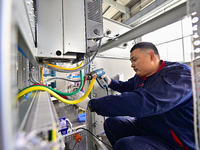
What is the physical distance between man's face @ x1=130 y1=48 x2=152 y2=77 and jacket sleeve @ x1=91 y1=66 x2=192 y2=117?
259mm

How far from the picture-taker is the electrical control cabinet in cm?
59

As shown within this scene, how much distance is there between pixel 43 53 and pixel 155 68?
0.96 metres

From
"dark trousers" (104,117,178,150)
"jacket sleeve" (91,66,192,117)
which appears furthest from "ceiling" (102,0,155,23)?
"dark trousers" (104,117,178,150)

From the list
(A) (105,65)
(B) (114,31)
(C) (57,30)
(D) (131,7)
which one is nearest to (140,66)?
(A) (105,65)

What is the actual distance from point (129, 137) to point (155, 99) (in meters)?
0.43

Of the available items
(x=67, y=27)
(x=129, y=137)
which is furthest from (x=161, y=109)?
(x=67, y=27)

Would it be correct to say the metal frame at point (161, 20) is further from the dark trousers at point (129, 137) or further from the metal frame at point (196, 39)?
the dark trousers at point (129, 137)

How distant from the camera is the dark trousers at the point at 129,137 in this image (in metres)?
0.65

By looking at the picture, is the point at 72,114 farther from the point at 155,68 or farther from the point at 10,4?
the point at 10,4

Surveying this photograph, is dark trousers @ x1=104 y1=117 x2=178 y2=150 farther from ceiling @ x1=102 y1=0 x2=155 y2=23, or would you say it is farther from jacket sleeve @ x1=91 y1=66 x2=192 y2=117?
ceiling @ x1=102 y1=0 x2=155 y2=23

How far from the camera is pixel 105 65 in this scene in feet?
4.03

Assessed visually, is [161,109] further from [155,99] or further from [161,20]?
[161,20]

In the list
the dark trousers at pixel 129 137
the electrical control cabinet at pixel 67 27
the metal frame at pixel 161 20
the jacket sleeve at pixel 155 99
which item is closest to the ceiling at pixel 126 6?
the electrical control cabinet at pixel 67 27

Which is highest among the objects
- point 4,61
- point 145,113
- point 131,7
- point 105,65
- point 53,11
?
point 131,7
